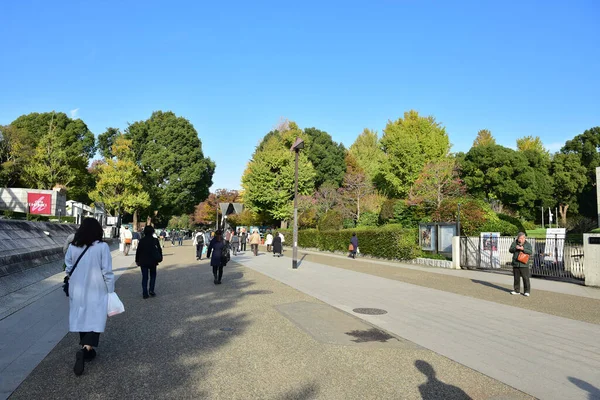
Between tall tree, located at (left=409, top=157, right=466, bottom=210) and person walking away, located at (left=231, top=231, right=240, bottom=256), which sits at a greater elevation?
tall tree, located at (left=409, top=157, right=466, bottom=210)

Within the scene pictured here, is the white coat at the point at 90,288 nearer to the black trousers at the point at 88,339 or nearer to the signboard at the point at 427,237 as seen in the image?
the black trousers at the point at 88,339

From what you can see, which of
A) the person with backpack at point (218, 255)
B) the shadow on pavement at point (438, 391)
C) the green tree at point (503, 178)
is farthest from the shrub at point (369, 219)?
the shadow on pavement at point (438, 391)

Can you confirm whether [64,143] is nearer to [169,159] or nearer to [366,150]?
[169,159]

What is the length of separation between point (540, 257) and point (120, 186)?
4031 cm

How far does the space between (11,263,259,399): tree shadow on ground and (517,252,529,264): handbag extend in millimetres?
6823

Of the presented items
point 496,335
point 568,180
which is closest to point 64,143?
point 496,335

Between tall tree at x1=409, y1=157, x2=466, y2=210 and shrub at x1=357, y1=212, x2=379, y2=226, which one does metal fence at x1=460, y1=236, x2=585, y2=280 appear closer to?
tall tree at x1=409, y1=157, x2=466, y2=210

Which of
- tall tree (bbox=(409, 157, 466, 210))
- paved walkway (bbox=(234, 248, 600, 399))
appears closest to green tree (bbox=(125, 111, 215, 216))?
tall tree (bbox=(409, 157, 466, 210))

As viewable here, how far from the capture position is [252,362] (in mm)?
5121

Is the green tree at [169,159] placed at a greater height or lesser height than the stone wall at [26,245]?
greater

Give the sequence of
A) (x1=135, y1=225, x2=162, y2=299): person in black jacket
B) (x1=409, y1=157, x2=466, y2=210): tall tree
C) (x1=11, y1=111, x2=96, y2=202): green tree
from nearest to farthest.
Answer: (x1=135, y1=225, x2=162, y2=299): person in black jacket, (x1=409, y1=157, x2=466, y2=210): tall tree, (x1=11, y1=111, x2=96, y2=202): green tree

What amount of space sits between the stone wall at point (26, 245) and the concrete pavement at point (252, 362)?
71.7 inches

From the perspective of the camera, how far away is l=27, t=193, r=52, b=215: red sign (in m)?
27.7

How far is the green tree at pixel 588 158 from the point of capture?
48344 millimetres
